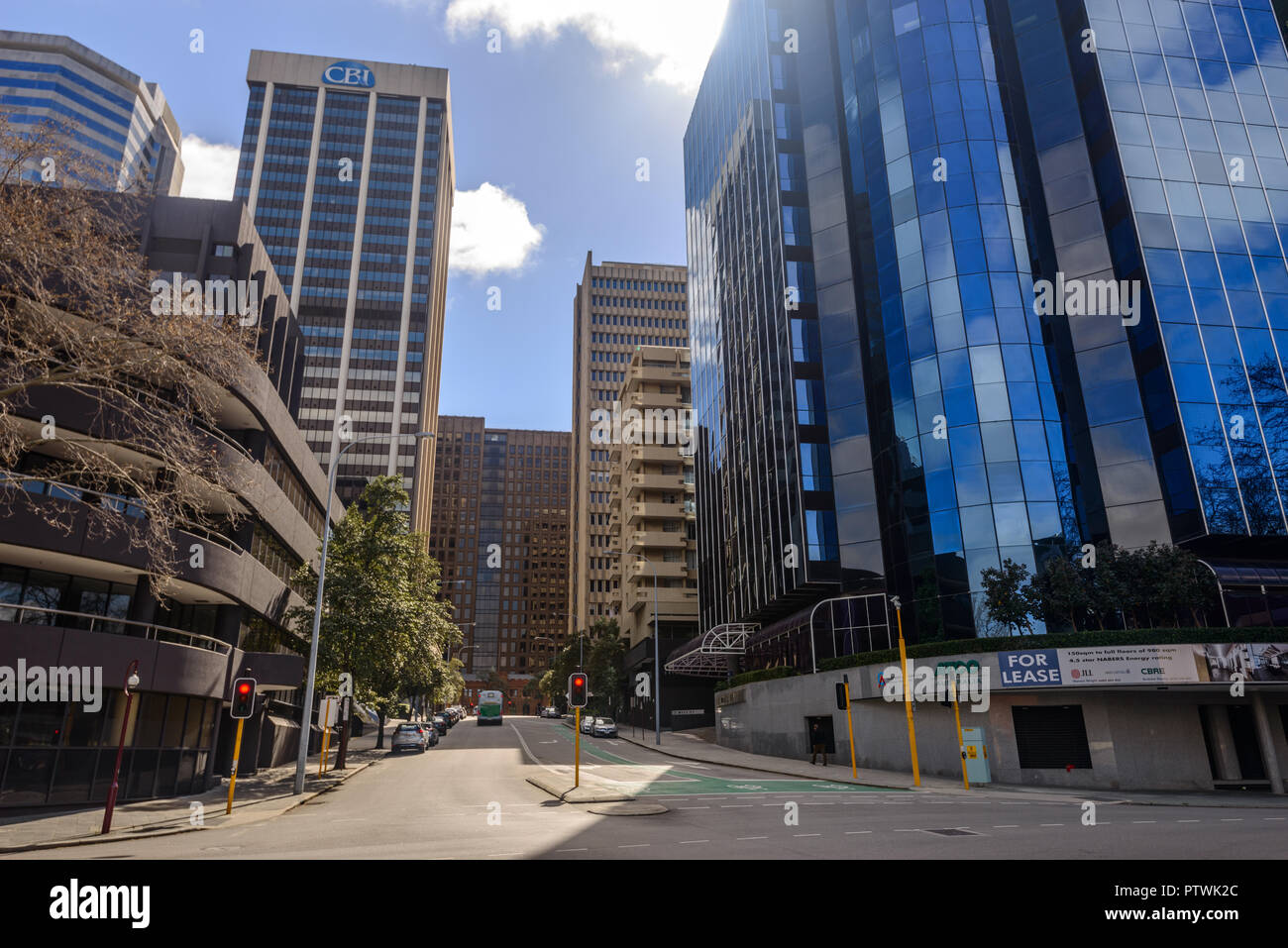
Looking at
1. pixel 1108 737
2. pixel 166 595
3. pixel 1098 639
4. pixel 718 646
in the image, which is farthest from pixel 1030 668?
pixel 166 595

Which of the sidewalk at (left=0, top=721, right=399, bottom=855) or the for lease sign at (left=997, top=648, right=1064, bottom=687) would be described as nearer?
the sidewalk at (left=0, top=721, right=399, bottom=855)

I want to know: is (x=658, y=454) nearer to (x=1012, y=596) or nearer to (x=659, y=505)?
(x=659, y=505)

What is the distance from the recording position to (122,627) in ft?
81.3

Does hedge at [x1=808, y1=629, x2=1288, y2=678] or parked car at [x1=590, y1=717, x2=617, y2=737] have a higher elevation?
hedge at [x1=808, y1=629, x2=1288, y2=678]

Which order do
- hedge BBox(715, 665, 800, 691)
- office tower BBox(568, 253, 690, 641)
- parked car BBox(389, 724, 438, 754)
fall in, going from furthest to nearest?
Result: office tower BBox(568, 253, 690, 641) → parked car BBox(389, 724, 438, 754) → hedge BBox(715, 665, 800, 691)

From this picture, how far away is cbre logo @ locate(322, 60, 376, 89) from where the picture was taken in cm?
13738

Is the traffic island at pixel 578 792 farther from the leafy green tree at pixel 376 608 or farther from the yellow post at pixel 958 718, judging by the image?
the yellow post at pixel 958 718

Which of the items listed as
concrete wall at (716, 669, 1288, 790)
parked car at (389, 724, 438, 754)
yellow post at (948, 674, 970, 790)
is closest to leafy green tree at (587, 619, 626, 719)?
parked car at (389, 724, 438, 754)

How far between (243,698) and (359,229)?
125 meters

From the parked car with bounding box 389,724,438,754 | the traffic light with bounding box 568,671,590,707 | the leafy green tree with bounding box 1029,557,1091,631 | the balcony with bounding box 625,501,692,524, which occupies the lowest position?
the parked car with bounding box 389,724,438,754

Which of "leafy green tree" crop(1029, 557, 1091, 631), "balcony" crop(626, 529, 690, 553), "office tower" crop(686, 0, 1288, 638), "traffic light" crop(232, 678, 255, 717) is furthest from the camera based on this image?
"balcony" crop(626, 529, 690, 553)

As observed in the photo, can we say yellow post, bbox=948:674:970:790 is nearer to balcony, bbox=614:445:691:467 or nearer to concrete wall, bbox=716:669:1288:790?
concrete wall, bbox=716:669:1288:790

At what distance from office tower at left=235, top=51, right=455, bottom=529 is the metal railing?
90.3 m
